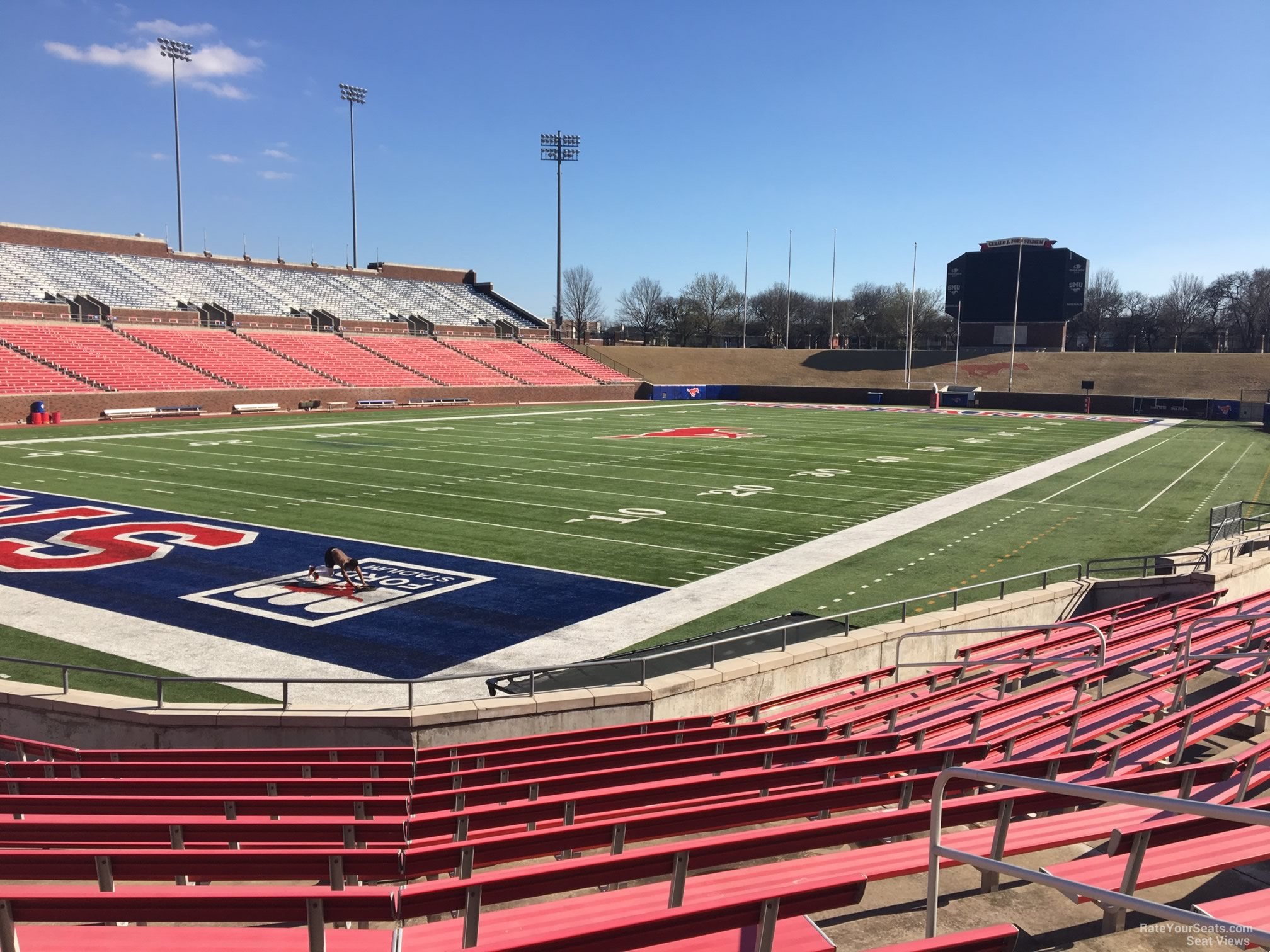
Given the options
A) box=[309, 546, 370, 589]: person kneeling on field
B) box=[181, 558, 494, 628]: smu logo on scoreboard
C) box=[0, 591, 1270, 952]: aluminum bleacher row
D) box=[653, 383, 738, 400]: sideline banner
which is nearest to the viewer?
box=[0, 591, 1270, 952]: aluminum bleacher row

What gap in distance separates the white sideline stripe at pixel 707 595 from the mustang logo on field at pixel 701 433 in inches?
654

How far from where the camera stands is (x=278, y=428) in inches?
1599

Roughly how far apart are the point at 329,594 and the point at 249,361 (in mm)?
44160

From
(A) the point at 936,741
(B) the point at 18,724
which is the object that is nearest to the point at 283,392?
(B) the point at 18,724

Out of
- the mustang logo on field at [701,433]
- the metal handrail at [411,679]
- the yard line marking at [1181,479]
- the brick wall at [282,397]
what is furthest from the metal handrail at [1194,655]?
the brick wall at [282,397]

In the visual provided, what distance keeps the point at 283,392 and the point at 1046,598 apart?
45.0m

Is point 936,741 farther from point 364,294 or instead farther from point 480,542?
point 364,294

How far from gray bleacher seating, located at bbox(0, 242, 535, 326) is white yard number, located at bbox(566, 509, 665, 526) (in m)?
47.0

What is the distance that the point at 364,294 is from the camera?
7575 cm

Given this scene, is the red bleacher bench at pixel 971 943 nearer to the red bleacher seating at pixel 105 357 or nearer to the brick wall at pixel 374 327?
the red bleacher seating at pixel 105 357

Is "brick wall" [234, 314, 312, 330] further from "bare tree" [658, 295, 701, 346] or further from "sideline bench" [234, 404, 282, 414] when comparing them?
"bare tree" [658, 295, 701, 346]

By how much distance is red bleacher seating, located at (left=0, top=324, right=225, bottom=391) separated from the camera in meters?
46.0

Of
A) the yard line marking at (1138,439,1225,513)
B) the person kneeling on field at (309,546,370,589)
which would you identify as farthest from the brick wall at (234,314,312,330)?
the yard line marking at (1138,439,1225,513)

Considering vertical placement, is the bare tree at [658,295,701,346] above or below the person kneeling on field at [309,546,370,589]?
above
